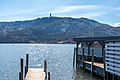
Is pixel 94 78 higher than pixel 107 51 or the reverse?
the reverse

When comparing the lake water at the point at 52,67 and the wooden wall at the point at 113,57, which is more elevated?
the wooden wall at the point at 113,57

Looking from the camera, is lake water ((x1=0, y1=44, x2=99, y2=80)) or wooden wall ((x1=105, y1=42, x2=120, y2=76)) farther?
lake water ((x1=0, y1=44, x2=99, y2=80))

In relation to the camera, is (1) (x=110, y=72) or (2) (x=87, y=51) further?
(2) (x=87, y=51)

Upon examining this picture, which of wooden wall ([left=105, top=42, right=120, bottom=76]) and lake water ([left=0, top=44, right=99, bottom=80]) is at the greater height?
wooden wall ([left=105, top=42, right=120, bottom=76])

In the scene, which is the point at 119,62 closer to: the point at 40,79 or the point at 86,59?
the point at 40,79

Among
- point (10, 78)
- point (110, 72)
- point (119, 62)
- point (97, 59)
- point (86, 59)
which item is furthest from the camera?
point (86, 59)

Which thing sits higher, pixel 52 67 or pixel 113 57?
pixel 113 57

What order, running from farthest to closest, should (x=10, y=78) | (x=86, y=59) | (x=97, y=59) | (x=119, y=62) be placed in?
1. (x=86, y=59)
2. (x=97, y=59)
3. (x=10, y=78)
4. (x=119, y=62)

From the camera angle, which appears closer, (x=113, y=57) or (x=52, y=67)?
(x=113, y=57)

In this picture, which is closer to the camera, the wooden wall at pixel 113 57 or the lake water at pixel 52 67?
the wooden wall at pixel 113 57

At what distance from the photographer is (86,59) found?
42.2 m

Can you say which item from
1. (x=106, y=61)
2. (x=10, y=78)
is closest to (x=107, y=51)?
(x=106, y=61)

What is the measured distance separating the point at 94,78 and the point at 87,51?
11.5 metres

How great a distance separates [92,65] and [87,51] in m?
10.1
